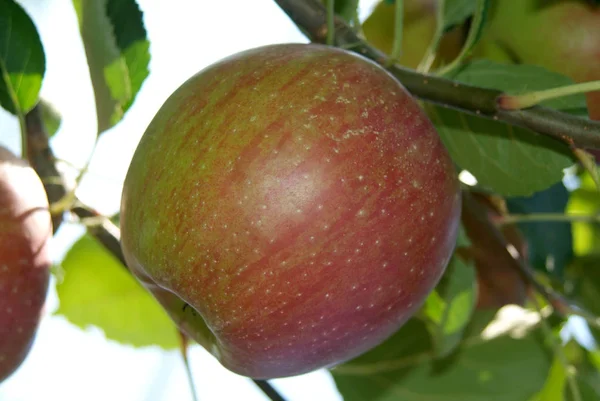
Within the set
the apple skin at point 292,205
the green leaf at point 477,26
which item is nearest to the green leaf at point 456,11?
the green leaf at point 477,26

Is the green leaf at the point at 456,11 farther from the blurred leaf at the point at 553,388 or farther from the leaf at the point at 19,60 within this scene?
the blurred leaf at the point at 553,388

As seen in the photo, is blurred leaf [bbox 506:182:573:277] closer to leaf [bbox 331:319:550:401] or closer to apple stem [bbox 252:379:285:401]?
leaf [bbox 331:319:550:401]

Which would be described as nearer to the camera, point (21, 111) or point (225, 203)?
point (225, 203)

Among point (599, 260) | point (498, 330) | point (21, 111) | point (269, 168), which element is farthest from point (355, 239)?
point (599, 260)

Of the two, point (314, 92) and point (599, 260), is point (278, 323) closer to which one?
point (314, 92)

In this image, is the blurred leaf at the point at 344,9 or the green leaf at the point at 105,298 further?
the green leaf at the point at 105,298

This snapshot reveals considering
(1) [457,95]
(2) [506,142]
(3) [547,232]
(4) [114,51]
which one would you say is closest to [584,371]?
(3) [547,232]

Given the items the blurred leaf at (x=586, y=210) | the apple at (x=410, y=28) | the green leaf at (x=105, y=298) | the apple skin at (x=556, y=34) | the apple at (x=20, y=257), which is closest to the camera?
the apple at (x=20, y=257)
